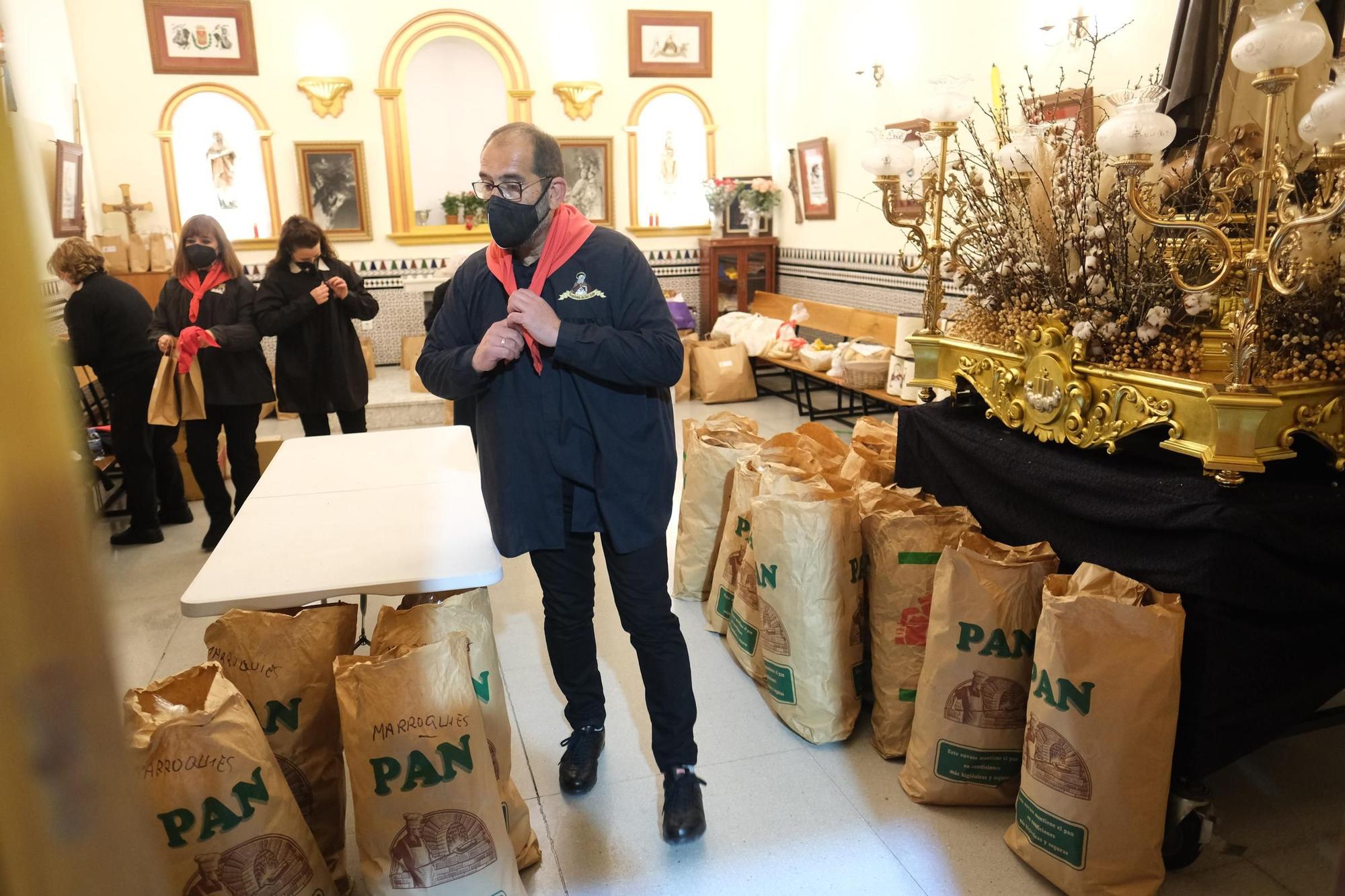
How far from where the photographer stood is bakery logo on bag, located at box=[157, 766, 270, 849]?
1.60 m

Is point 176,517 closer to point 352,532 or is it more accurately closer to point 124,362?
point 124,362

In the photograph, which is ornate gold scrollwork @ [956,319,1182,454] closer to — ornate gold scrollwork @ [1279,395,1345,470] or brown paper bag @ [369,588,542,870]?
ornate gold scrollwork @ [1279,395,1345,470]

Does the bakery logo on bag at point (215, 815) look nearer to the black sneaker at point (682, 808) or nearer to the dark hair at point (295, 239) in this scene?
the black sneaker at point (682, 808)

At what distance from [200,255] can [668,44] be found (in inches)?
238

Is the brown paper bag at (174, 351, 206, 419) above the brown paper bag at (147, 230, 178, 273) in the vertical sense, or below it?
below

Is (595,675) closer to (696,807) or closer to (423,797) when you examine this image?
(696,807)

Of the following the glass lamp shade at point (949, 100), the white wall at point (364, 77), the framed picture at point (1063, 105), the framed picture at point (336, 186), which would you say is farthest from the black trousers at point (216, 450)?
the white wall at point (364, 77)

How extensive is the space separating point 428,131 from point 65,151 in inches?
132

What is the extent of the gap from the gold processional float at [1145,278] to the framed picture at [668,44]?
6.35 metres

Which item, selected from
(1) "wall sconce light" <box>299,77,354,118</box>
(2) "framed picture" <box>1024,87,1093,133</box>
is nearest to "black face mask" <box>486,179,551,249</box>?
(2) "framed picture" <box>1024,87,1093,133</box>

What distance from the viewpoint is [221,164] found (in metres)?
8.03

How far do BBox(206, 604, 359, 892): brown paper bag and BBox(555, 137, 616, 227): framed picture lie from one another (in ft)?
23.4

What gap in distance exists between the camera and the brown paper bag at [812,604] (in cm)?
245

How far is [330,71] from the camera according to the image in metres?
7.89
